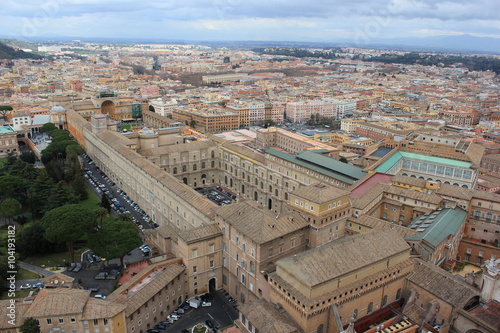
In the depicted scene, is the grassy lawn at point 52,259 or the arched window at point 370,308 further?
the grassy lawn at point 52,259

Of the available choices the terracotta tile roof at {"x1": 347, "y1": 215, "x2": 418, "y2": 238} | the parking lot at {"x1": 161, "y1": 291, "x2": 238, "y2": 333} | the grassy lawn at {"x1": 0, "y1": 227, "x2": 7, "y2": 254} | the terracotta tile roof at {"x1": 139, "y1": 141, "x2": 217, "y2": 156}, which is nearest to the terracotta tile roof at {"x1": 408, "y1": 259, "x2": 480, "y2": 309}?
the terracotta tile roof at {"x1": 347, "y1": 215, "x2": 418, "y2": 238}

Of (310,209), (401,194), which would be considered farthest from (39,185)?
(401,194)

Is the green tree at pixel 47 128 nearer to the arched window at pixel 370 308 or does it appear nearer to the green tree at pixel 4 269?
the green tree at pixel 4 269

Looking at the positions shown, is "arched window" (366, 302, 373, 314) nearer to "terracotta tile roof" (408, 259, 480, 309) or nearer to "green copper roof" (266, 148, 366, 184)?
"terracotta tile roof" (408, 259, 480, 309)

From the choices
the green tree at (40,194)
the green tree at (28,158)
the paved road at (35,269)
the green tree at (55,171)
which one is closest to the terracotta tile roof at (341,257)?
the paved road at (35,269)

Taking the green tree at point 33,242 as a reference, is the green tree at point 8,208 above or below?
above

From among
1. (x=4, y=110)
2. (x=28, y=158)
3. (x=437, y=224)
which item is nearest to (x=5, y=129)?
(x=28, y=158)
